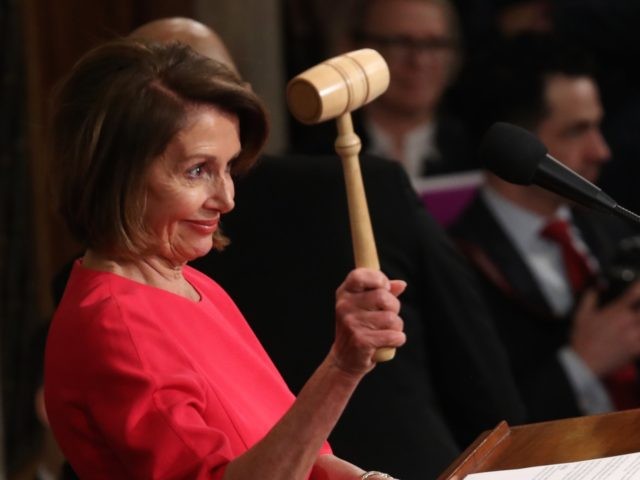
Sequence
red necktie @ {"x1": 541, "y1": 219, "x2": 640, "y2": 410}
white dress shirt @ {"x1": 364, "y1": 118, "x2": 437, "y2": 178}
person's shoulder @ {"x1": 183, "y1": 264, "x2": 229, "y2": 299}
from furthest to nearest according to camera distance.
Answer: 1. white dress shirt @ {"x1": 364, "y1": 118, "x2": 437, "y2": 178}
2. red necktie @ {"x1": 541, "y1": 219, "x2": 640, "y2": 410}
3. person's shoulder @ {"x1": 183, "y1": 264, "x2": 229, "y2": 299}

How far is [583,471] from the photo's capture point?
5.65ft

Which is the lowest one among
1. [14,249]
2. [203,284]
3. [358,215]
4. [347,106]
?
[14,249]

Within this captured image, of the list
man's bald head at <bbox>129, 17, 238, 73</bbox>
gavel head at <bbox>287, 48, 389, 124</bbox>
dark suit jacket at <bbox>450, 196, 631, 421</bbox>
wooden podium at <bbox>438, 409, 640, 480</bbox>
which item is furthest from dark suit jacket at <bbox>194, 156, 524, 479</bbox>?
dark suit jacket at <bbox>450, 196, 631, 421</bbox>

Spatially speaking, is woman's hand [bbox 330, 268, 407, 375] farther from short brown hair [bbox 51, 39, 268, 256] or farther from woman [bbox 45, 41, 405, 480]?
short brown hair [bbox 51, 39, 268, 256]

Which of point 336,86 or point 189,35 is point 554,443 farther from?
point 189,35

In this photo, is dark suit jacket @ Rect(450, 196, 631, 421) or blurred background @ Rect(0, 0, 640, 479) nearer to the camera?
dark suit jacket @ Rect(450, 196, 631, 421)

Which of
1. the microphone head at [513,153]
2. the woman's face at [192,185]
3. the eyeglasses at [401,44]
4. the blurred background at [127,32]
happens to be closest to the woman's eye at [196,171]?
the woman's face at [192,185]

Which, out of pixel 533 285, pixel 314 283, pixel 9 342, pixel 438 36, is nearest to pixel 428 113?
pixel 438 36

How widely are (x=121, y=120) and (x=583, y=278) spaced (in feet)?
8.28

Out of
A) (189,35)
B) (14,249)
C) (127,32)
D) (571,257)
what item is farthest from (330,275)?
(14,249)

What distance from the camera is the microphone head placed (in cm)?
179

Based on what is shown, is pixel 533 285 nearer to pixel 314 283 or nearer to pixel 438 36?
pixel 438 36

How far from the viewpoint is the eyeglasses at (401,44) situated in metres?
4.79

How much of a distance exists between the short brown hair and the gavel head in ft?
0.51
